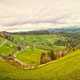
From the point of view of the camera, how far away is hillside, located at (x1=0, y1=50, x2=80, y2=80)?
Result: 96.7 inches

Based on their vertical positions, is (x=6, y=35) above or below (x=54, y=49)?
above

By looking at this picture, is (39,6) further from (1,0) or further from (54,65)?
(54,65)

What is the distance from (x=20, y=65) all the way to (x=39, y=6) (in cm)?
70

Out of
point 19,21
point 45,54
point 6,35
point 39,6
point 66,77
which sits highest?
point 39,6

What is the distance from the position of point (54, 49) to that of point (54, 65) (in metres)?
0.18

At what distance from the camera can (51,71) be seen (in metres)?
2.47

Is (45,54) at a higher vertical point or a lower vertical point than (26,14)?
lower

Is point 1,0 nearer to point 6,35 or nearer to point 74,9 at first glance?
point 6,35

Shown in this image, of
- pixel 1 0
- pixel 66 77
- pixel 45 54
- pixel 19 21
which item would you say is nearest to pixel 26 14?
pixel 19 21

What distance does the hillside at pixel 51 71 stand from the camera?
246cm

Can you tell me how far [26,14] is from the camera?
2.58 m

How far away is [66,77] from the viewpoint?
245 centimetres

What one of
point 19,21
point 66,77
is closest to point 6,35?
point 19,21

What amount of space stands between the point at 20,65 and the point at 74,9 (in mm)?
867
